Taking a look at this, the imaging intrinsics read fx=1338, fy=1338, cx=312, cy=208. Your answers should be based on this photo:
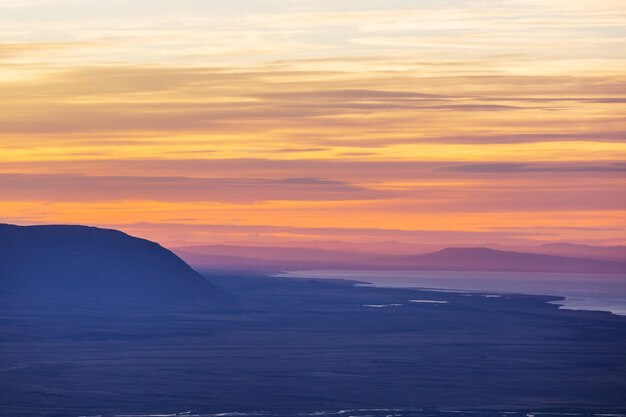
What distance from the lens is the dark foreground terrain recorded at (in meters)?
92.0

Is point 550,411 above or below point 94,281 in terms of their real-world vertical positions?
below

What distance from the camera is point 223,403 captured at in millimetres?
90938

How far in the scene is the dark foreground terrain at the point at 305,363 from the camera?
92.0 m

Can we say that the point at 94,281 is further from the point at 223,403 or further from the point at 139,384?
the point at 223,403

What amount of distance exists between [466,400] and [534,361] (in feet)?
90.8

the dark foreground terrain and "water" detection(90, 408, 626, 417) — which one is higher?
the dark foreground terrain

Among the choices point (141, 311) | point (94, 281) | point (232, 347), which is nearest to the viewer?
point (232, 347)

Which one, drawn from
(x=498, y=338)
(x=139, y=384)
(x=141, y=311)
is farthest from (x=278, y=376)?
(x=141, y=311)

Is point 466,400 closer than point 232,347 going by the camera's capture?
Yes

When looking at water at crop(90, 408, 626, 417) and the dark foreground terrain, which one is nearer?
water at crop(90, 408, 626, 417)

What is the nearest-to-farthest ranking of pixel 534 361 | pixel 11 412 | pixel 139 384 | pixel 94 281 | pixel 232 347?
pixel 11 412, pixel 139 384, pixel 534 361, pixel 232 347, pixel 94 281

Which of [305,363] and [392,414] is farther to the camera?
[305,363]

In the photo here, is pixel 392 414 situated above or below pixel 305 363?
below

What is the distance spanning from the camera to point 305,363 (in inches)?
4540
